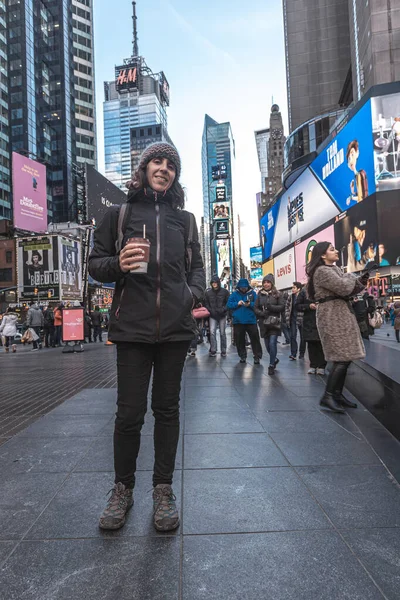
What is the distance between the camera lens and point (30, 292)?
47.9m

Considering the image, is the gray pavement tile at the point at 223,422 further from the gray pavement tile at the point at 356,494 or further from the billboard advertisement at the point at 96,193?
the billboard advertisement at the point at 96,193

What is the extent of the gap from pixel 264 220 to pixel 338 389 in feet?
213

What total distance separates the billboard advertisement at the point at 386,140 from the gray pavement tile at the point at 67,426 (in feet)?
103

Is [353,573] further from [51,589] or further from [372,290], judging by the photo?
[372,290]

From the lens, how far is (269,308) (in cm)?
827

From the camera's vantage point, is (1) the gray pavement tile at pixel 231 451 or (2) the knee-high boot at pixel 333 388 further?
(2) the knee-high boot at pixel 333 388

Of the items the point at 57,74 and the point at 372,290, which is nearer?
the point at 372,290

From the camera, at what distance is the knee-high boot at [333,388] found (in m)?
4.76

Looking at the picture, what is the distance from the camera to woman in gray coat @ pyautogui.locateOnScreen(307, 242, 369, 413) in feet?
15.2

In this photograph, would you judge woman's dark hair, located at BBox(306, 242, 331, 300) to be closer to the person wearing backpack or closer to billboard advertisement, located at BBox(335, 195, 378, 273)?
the person wearing backpack

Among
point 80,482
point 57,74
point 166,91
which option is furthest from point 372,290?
point 166,91

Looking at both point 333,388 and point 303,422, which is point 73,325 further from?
point 303,422

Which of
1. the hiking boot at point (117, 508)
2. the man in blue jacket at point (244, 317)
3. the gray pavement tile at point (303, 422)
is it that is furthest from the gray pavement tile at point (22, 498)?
the man in blue jacket at point (244, 317)

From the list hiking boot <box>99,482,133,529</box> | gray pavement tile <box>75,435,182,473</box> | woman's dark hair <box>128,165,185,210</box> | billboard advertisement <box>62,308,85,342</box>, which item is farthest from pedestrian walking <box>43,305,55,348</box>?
hiking boot <box>99,482,133,529</box>
